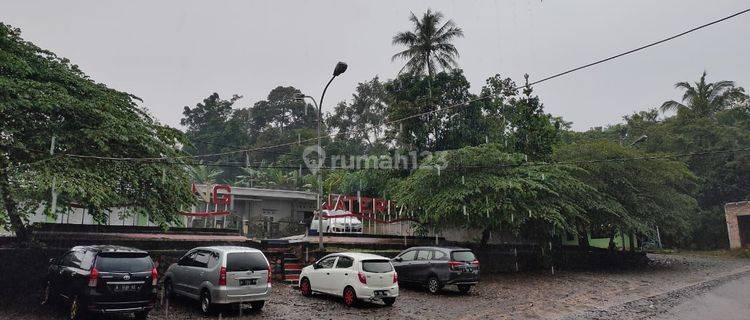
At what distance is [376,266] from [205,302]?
14.7 ft

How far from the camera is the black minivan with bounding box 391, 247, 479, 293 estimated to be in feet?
47.6

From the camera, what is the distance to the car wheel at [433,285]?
14766 mm

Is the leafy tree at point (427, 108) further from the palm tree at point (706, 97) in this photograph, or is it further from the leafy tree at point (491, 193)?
the palm tree at point (706, 97)

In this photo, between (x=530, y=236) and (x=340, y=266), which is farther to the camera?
(x=530, y=236)

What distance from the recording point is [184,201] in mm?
14516

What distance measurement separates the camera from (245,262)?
35.2 feet

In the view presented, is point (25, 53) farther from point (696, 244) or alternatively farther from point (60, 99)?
point (696, 244)

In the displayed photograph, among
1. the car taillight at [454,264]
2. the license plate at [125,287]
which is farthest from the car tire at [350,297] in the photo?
the license plate at [125,287]

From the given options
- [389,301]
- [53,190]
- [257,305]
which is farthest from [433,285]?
[53,190]

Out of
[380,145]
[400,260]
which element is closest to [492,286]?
[400,260]

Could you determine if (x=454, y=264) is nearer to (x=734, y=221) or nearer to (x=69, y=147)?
(x=69, y=147)

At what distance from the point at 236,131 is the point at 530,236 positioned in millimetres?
51472

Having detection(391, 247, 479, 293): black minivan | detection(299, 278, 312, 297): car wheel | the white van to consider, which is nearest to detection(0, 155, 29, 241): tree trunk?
detection(299, 278, 312, 297): car wheel

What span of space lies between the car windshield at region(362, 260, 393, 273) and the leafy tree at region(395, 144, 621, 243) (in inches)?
291
